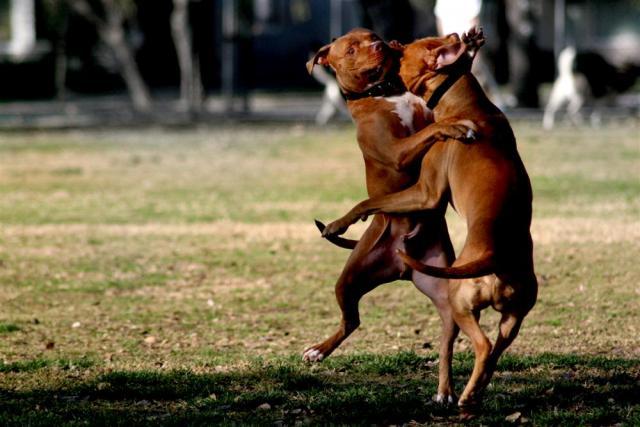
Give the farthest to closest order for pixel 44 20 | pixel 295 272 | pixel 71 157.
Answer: pixel 44 20 → pixel 71 157 → pixel 295 272

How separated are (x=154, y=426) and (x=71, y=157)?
49.9 feet

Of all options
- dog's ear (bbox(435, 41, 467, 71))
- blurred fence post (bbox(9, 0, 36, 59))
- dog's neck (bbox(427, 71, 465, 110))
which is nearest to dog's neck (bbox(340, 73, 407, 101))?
dog's neck (bbox(427, 71, 465, 110))

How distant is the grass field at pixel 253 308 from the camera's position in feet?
21.4

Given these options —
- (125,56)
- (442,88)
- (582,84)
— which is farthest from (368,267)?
(125,56)

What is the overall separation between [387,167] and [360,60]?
0.53 m

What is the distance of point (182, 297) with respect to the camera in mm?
10070

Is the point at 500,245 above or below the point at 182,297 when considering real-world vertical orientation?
above

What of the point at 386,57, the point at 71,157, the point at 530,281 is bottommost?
the point at 71,157

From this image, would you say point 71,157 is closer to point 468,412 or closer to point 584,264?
point 584,264

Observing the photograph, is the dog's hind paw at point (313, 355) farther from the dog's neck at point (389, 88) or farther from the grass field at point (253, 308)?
the dog's neck at point (389, 88)

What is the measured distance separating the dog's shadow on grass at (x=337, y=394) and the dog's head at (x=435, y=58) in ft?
4.88

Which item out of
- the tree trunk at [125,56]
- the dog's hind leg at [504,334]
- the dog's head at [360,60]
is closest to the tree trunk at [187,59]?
the tree trunk at [125,56]

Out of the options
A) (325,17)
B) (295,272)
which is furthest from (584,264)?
(325,17)

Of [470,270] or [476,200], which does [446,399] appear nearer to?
[470,270]
